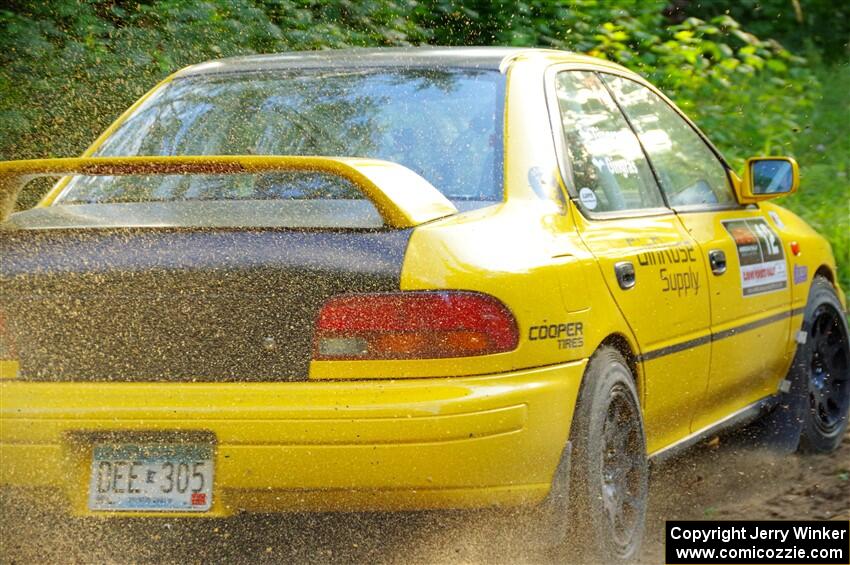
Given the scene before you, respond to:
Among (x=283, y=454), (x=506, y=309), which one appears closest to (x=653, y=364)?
(x=506, y=309)

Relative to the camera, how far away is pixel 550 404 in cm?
387

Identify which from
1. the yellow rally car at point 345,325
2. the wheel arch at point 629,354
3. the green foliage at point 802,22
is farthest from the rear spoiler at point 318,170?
the green foliage at point 802,22

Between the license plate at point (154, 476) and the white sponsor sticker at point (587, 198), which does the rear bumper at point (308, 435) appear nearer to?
the license plate at point (154, 476)

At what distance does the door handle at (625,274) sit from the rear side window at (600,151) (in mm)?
200

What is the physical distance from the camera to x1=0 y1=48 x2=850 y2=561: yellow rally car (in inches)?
144

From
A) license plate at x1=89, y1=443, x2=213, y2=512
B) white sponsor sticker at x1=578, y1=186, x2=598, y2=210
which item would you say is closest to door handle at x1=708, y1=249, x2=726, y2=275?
white sponsor sticker at x1=578, y1=186, x2=598, y2=210

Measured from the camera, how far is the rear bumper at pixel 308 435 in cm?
361

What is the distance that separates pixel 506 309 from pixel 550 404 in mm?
284

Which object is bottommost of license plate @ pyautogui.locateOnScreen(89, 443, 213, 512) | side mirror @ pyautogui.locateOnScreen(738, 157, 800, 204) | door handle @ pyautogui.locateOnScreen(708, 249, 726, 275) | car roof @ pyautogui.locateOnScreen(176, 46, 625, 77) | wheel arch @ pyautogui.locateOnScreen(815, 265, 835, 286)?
wheel arch @ pyautogui.locateOnScreen(815, 265, 835, 286)

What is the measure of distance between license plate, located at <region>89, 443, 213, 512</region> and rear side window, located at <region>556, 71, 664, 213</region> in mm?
1475

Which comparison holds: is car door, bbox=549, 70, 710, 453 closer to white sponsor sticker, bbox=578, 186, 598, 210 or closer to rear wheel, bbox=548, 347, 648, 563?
white sponsor sticker, bbox=578, 186, 598, 210

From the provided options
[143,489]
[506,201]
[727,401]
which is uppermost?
[506,201]

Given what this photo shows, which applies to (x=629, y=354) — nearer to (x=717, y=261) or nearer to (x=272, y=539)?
(x=717, y=261)

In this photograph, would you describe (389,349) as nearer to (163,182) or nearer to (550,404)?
(550,404)
